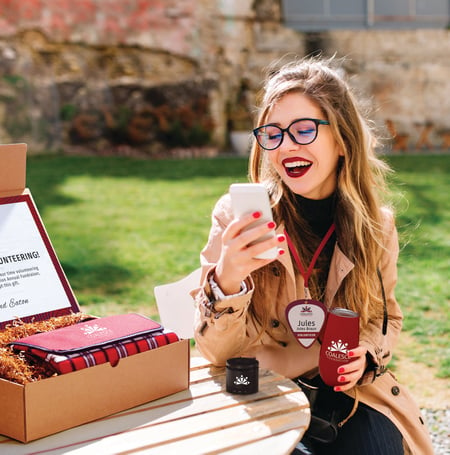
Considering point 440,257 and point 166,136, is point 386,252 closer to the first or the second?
point 440,257

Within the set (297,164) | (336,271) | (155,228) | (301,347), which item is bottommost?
(155,228)

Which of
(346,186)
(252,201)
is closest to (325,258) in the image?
(346,186)

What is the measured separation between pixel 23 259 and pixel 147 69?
45.2 feet

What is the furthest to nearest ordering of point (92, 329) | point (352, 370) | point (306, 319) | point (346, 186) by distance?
point (346, 186) < point (306, 319) < point (352, 370) < point (92, 329)

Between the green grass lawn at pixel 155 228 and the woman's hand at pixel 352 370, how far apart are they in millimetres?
1056

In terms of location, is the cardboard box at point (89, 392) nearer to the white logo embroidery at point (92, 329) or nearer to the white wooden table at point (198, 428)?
the white wooden table at point (198, 428)

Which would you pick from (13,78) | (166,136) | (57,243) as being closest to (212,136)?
(166,136)

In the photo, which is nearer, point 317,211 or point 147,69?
point 317,211

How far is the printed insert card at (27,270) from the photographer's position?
2.11 metres

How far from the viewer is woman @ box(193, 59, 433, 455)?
218 centimetres

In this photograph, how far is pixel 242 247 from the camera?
175 centimetres

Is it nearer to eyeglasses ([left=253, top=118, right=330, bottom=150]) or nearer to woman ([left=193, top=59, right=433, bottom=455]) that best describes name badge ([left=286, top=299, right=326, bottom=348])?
woman ([left=193, top=59, right=433, bottom=455])

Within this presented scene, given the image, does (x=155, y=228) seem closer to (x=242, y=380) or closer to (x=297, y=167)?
(x=297, y=167)

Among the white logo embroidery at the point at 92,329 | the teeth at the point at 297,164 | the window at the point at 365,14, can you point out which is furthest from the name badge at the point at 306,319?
the window at the point at 365,14
